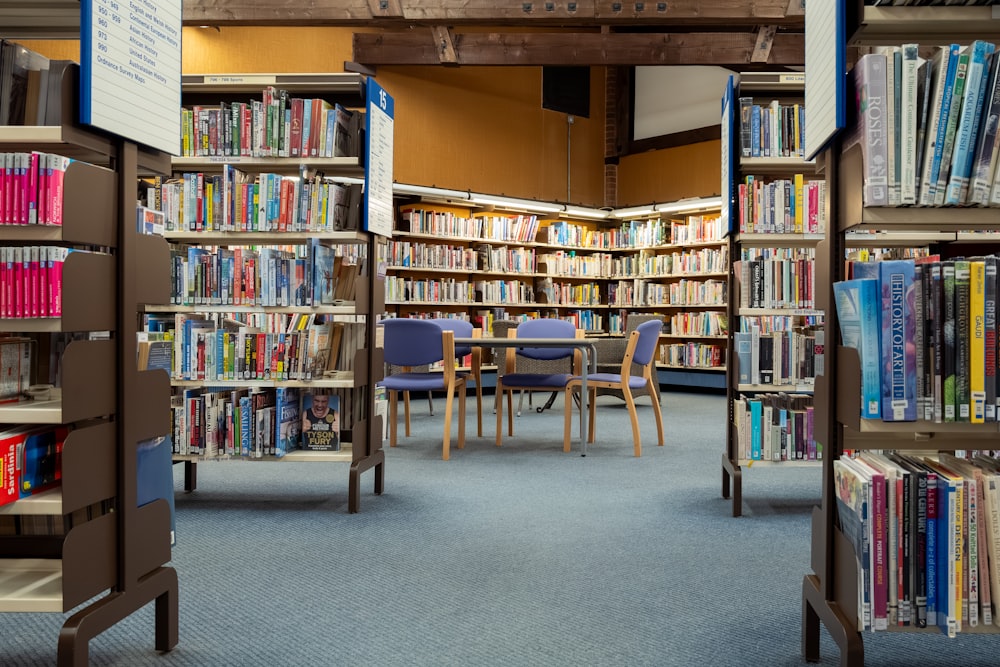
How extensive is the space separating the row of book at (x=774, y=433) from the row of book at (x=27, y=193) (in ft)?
8.88

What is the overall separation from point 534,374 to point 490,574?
9.16 ft

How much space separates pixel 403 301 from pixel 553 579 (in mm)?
6038

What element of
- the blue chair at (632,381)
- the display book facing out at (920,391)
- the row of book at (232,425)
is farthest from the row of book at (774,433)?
the row of book at (232,425)

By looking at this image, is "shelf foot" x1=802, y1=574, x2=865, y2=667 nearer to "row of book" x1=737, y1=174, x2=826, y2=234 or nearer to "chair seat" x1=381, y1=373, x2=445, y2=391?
"row of book" x1=737, y1=174, x2=826, y2=234

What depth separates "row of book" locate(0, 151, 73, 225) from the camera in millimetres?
1637

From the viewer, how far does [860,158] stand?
151 cm

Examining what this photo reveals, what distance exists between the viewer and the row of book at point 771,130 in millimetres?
3312

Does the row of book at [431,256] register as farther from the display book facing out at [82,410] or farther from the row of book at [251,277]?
the display book facing out at [82,410]

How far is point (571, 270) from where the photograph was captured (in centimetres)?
962

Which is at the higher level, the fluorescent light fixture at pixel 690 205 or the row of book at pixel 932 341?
the fluorescent light fixture at pixel 690 205

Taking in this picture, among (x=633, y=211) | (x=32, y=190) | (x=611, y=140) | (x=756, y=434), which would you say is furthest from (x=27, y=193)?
(x=611, y=140)

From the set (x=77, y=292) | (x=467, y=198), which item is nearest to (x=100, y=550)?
(x=77, y=292)

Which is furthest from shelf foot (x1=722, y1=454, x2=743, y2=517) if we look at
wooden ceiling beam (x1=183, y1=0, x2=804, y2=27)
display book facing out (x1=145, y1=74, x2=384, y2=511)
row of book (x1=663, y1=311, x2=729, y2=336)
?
row of book (x1=663, y1=311, x2=729, y2=336)

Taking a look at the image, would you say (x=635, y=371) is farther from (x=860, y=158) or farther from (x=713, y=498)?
(x=860, y=158)
